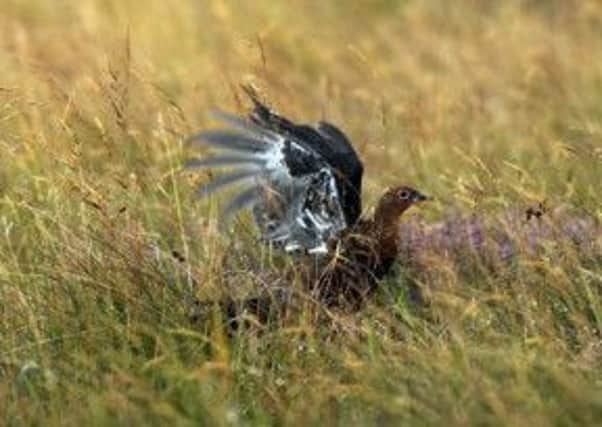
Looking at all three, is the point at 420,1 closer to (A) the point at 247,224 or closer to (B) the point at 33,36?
(B) the point at 33,36

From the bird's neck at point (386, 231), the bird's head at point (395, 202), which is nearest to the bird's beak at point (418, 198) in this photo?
the bird's head at point (395, 202)

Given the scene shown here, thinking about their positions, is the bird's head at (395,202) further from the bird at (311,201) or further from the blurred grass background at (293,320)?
the blurred grass background at (293,320)

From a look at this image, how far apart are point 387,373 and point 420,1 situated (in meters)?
5.82

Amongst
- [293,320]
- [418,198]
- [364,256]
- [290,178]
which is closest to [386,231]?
[364,256]

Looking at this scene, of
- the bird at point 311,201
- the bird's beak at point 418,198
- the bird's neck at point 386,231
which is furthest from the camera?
the bird's beak at point 418,198

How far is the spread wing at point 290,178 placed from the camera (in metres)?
5.48

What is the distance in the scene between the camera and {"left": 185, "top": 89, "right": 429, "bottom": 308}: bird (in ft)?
18.0

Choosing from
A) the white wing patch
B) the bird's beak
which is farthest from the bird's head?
the white wing patch

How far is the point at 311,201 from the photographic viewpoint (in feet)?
18.5

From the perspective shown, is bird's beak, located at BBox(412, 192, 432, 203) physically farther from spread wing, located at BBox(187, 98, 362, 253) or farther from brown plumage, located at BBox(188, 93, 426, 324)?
spread wing, located at BBox(187, 98, 362, 253)

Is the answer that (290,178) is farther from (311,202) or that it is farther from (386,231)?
(386,231)

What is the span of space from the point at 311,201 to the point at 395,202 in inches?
11.1

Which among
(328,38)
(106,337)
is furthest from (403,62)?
(106,337)

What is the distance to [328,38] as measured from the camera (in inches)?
385
